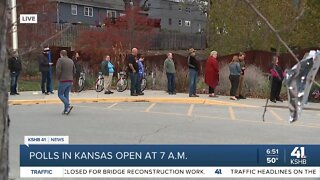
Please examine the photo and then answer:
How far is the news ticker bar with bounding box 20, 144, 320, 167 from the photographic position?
4.16 meters

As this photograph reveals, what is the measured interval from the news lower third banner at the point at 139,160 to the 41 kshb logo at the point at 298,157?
0.94 feet

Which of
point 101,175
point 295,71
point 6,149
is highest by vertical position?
point 295,71

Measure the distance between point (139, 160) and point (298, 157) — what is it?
1532 mm

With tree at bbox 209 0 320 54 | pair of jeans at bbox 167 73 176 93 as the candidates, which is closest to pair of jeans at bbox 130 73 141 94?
pair of jeans at bbox 167 73 176 93

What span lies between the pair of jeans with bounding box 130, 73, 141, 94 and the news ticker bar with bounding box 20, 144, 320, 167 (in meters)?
12.8

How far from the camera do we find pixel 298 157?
4.51 metres

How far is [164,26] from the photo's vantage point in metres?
70.5

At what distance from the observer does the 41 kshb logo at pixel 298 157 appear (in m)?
4.51

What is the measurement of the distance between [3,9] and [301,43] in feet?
80.1

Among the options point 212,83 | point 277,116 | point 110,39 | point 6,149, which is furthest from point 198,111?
point 110,39

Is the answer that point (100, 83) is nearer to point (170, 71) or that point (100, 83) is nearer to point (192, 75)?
point (170, 71)

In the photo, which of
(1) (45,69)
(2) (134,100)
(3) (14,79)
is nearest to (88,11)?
(1) (45,69)

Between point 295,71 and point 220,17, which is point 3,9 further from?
point 220,17

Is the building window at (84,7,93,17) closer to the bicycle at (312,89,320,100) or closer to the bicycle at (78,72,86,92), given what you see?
the bicycle at (78,72,86,92)
